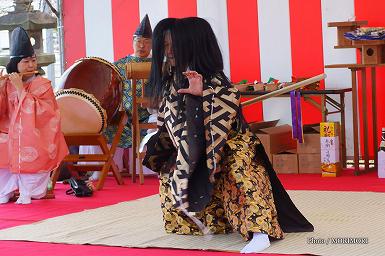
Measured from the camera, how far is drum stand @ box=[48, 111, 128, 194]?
19.7 ft

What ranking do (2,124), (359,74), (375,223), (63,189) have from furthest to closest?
(359,74) → (63,189) → (2,124) → (375,223)

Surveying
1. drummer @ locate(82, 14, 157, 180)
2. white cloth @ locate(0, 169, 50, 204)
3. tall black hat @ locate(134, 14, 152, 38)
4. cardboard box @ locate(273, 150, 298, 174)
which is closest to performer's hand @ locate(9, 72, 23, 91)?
white cloth @ locate(0, 169, 50, 204)

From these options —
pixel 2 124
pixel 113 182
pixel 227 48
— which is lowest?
pixel 113 182

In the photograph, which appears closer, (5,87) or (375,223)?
(375,223)

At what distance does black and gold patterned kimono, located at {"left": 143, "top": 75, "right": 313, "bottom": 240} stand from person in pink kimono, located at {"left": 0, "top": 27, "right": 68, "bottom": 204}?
6.29 feet

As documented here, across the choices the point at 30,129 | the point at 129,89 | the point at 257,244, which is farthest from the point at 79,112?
the point at 257,244

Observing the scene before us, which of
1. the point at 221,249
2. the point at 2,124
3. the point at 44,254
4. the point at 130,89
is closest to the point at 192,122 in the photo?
the point at 221,249

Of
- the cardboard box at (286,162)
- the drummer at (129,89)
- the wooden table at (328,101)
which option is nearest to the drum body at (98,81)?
the drummer at (129,89)

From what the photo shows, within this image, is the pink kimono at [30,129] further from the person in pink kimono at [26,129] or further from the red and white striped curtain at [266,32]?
the red and white striped curtain at [266,32]

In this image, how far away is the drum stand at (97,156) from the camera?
5996 millimetres

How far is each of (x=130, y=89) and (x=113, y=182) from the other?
2.72ft

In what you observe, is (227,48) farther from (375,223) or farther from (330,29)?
(375,223)

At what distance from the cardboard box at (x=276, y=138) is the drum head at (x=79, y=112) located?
1194 millimetres

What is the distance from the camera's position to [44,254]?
3484 mm
